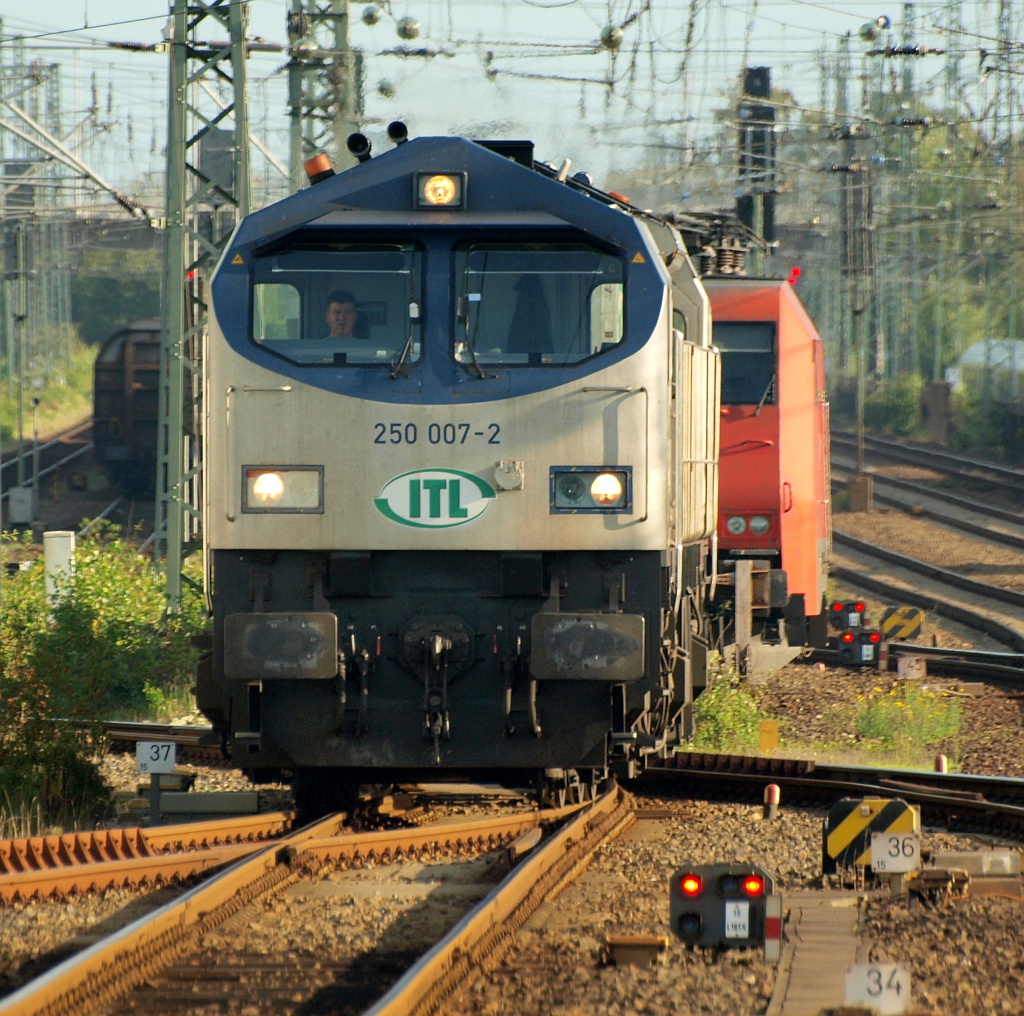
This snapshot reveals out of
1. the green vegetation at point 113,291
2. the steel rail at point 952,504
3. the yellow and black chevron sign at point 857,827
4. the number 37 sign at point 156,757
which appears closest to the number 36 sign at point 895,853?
the yellow and black chevron sign at point 857,827

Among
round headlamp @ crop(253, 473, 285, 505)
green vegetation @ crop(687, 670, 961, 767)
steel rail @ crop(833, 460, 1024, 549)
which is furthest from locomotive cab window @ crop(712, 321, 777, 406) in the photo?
steel rail @ crop(833, 460, 1024, 549)

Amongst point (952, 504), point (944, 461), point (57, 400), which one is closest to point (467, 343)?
point (952, 504)

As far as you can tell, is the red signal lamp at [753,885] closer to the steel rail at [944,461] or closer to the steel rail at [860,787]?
the steel rail at [860,787]

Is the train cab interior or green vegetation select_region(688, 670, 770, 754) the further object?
green vegetation select_region(688, 670, 770, 754)

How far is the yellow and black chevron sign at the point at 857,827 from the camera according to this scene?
705cm

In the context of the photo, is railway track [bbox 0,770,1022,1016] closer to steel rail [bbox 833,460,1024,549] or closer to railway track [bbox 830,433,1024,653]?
railway track [bbox 830,433,1024,653]

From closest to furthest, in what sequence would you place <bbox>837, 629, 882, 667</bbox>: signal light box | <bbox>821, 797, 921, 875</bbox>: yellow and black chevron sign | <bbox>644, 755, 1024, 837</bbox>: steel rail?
<bbox>821, 797, 921, 875</bbox>: yellow and black chevron sign
<bbox>644, 755, 1024, 837</bbox>: steel rail
<bbox>837, 629, 882, 667</bbox>: signal light box

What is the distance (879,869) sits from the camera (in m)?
6.77

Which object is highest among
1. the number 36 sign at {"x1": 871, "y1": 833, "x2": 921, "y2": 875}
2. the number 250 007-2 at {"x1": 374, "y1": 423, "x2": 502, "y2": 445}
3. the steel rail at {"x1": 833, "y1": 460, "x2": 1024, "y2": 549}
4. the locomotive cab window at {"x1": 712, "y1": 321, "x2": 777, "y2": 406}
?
the locomotive cab window at {"x1": 712, "y1": 321, "x2": 777, "y2": 406}

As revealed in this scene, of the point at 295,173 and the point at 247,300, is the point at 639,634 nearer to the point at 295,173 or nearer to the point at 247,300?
the point at 247,300

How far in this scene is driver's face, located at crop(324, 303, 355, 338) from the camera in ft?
25.8

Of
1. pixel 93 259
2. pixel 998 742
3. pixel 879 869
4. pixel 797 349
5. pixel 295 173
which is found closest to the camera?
pixel 879 869

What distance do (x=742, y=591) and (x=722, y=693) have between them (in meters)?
1.01

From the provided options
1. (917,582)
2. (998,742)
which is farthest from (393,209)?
(917,582)
